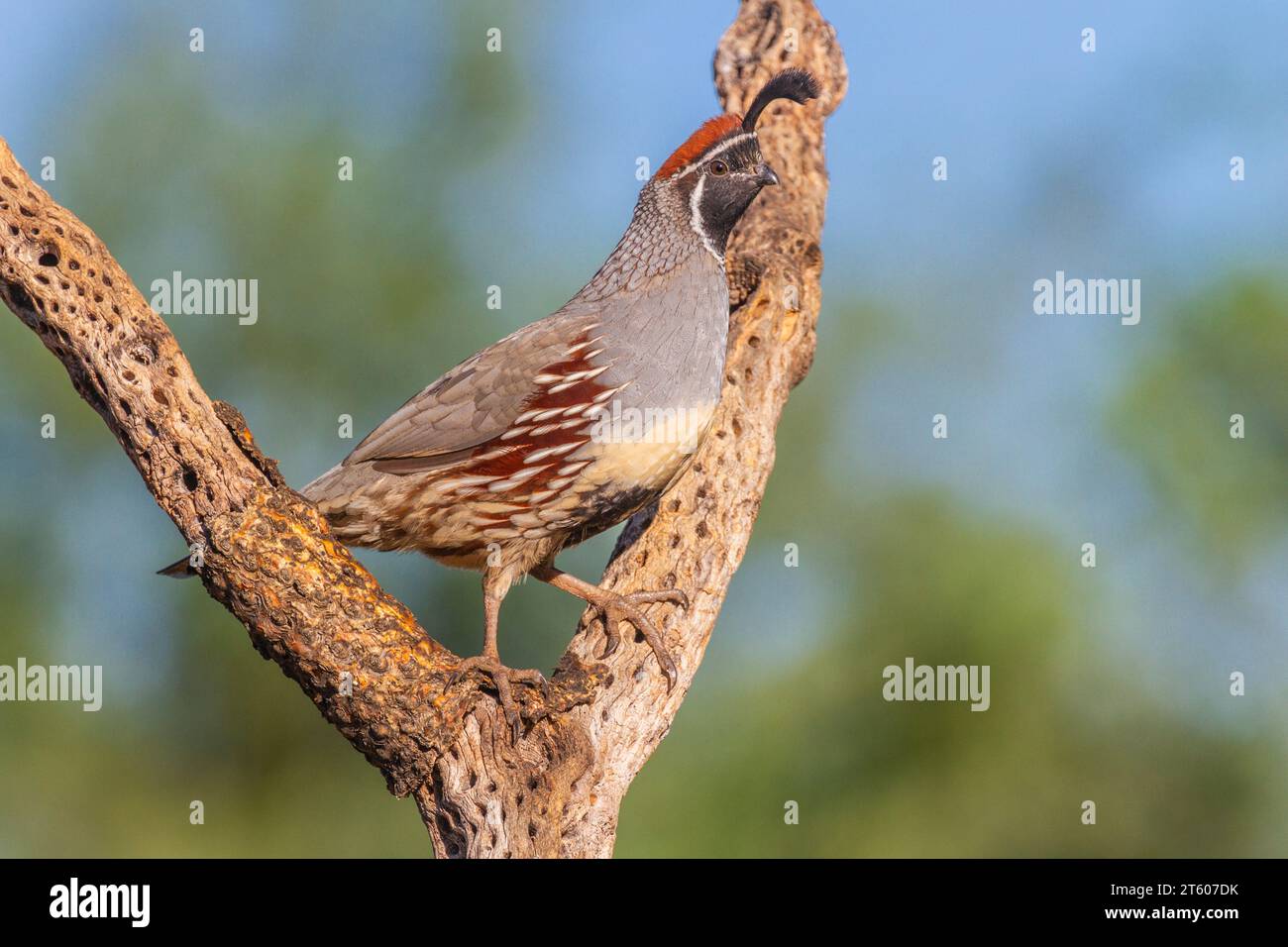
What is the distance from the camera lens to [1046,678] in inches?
424

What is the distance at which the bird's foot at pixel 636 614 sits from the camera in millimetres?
5488

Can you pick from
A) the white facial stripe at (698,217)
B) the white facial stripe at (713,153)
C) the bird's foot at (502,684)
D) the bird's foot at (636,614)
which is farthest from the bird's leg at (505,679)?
the white facial stripe at (713,153)

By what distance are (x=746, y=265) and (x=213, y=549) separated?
3.56 m

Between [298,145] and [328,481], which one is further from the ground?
[298,145]

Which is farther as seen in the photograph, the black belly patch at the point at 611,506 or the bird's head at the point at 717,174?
the bird's head at the point at 717,174

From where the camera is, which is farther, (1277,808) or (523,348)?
(1277,808)

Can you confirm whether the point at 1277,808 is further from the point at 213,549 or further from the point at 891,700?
the point at 213,549

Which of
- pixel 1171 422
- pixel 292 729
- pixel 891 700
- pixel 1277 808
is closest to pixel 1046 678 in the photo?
pixel 891 700

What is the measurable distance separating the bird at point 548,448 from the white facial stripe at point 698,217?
10.5 inches

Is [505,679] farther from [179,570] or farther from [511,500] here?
[179,570]

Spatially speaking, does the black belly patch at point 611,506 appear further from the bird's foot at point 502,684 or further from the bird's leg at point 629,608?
the bird's foot at point 502,684

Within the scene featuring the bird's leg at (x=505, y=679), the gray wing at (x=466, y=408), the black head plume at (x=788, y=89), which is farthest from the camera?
the black head plume at (x=788, y=89)

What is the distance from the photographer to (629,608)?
559 centimetres

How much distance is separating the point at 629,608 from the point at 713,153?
93.5 inches
